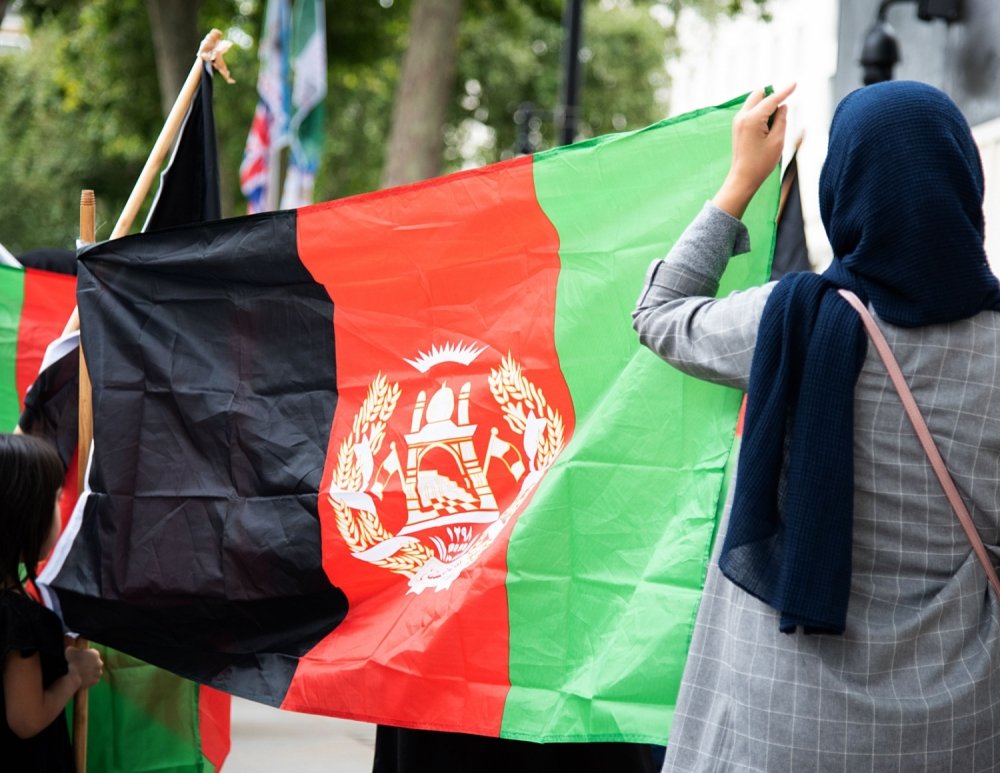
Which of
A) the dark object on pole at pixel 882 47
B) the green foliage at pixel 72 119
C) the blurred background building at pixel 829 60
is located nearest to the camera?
the blurred background building at pixel 829 60

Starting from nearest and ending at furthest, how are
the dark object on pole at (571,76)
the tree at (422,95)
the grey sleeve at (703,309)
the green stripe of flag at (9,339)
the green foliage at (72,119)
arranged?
the grey sleeve at (703,309)
the green stripe of flag at (9,339)
the dark object on pole at (571,76)
the tree at (422,95)
the green foliage at (72,119)

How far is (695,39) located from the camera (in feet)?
107

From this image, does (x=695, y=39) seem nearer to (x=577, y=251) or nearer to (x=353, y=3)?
(x=353, y=3)

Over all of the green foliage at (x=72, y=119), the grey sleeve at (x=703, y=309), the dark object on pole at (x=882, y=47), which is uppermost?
the dark object on pole at (x=882, y=47)

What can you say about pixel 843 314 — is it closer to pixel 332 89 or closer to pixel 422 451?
pixel 422 451

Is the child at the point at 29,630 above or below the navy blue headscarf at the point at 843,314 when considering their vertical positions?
below

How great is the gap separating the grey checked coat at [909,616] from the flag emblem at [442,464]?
985 millimetres

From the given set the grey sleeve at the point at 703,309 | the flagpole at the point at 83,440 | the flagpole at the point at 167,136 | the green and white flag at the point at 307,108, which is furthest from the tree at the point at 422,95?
the grey sleeve at the point at 703,309

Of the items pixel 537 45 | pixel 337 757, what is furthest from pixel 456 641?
pixel 537 45

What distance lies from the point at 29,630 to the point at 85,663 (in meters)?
0.32

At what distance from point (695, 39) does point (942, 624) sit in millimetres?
31979

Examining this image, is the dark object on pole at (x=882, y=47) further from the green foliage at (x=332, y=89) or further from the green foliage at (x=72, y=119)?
the green foliage at (x=72, y=119)

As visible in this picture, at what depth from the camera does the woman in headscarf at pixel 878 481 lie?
2.20m

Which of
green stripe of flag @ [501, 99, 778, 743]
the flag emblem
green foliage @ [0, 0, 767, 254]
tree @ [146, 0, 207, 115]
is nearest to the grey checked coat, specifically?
green stripe of flag @ [501, 99, 778, 743]
